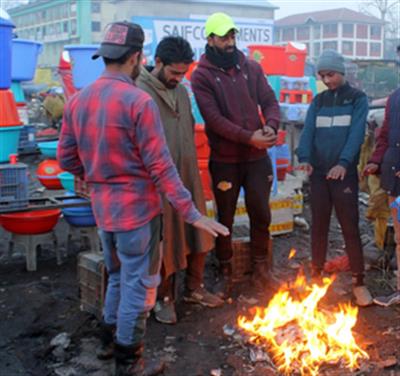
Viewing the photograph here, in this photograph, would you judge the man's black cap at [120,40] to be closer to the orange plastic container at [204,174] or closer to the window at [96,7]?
the orange plastic container at [204,174]

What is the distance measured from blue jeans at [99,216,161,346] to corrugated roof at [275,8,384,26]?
67572 millimetres

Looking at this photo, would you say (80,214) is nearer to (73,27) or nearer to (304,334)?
(304,334)

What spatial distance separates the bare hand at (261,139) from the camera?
4457 millimetres

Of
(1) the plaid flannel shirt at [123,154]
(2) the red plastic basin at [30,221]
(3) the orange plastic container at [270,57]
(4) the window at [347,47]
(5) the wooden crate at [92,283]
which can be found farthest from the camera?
(4) the window at [347,47]

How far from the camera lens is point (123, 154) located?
3158mm

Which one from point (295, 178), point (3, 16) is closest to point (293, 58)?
point (295, 178)

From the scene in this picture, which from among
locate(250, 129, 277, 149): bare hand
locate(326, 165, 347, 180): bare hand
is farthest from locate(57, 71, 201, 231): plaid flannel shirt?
locate(326, 165, 347, 180): bare hand

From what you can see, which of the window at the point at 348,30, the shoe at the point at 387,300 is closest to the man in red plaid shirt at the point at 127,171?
the shoe at the point at 387,300

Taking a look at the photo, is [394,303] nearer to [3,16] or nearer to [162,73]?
[162,73]

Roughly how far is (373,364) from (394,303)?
3.66 ft

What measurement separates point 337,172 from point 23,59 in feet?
24.9

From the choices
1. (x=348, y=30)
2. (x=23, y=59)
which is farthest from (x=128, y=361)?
(x=348, y=30)

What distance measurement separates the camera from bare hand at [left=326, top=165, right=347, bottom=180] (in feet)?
14.8

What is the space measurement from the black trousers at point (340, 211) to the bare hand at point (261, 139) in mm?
576
